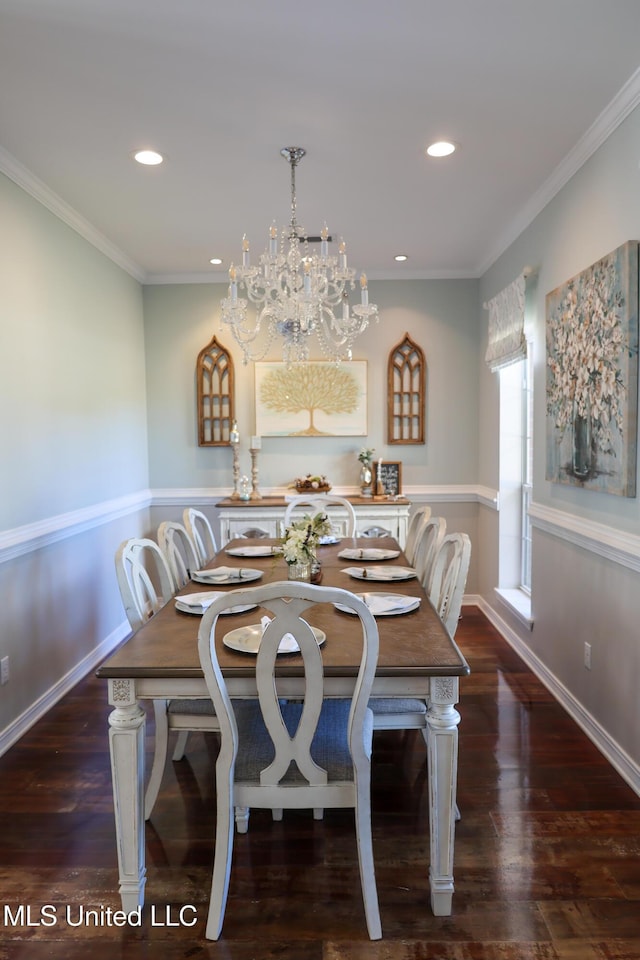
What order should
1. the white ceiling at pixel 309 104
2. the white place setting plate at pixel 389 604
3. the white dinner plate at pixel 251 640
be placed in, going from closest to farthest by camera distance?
1. the white dinner plate at pixel 251 640
2. the white ceiling at pixel 309 104
3. the white place setting plate at pixel 389 604

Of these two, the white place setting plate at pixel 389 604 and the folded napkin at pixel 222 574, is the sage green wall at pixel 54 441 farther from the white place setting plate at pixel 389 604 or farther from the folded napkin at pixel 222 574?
the white place setting plate at pixel 389 604

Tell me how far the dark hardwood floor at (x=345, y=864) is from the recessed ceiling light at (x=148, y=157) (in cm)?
267

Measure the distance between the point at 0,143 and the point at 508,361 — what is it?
9.86 ft

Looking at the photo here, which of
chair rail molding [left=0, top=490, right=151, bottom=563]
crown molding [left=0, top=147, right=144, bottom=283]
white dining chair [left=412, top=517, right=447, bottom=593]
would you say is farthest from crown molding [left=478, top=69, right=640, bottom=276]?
chair rail molding [left=0, top=490, right=151, bottom=563]

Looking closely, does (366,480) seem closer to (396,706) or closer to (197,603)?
(197,603)

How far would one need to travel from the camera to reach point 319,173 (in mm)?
3025

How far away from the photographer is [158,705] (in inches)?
88.7

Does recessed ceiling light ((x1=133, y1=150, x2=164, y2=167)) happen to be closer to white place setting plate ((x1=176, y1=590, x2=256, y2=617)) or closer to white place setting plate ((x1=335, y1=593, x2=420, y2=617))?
white place setting plate ((x1=176, y1=590, x2=256, y2=617))

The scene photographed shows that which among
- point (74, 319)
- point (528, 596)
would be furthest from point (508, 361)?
point (74, 319)

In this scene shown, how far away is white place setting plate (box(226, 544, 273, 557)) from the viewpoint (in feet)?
10.3

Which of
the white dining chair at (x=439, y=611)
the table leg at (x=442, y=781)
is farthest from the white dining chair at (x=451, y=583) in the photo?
the table leg at (x=442, y=781)

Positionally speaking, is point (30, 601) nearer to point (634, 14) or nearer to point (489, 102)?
point (489, 102)

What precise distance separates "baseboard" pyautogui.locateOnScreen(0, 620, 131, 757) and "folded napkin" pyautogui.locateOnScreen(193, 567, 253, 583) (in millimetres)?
1121

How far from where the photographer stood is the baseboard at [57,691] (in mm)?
2791
